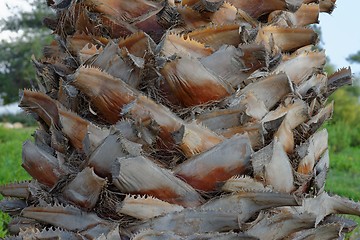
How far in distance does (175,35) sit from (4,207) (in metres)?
0.84

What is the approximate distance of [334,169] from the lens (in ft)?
31.3

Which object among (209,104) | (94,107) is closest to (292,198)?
Answer: (209,104)

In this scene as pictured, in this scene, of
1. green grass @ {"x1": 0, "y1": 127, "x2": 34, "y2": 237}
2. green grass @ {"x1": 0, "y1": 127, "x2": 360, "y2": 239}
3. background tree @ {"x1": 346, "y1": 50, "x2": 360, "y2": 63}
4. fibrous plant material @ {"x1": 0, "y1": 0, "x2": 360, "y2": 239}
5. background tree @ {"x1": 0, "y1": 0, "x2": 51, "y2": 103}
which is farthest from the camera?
background tree @ {"x1": 346, "y1": 50, "x2": 360, "y2": 63}

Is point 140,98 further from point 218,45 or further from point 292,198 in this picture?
point 292,198

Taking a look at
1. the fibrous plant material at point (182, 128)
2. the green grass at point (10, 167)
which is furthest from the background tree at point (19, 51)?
the fibrous plant material at point (182, 128)

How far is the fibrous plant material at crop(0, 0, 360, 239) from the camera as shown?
53.9 inches

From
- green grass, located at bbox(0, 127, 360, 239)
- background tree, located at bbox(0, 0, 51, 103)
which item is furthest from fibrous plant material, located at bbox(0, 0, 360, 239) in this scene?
background tree, located at bbox(0, 0, 51, 103)

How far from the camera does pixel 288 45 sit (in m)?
1.68

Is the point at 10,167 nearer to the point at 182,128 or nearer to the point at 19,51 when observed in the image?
the point at 182,128

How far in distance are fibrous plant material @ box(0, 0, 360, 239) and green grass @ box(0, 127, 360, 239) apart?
2.06 m

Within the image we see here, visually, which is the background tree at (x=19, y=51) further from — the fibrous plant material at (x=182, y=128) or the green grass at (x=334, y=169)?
the fibrous plant material at (x=182, y=128)

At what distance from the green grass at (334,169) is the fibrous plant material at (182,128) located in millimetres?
2056

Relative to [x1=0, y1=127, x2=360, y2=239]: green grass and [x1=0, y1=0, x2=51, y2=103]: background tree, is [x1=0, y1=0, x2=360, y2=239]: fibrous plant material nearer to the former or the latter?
[x1=0, y1=127, x2=360, y2=239]: green grass

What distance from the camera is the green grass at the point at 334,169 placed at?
5.54 metres
